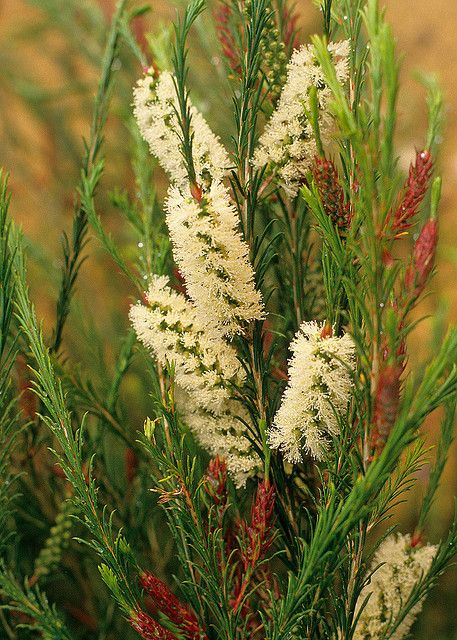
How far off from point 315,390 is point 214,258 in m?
0.07

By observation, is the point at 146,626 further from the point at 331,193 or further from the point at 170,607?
the point at 331,193

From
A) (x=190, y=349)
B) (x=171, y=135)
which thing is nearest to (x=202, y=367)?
(x=190, y=349)

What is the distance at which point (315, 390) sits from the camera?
1.00 ft

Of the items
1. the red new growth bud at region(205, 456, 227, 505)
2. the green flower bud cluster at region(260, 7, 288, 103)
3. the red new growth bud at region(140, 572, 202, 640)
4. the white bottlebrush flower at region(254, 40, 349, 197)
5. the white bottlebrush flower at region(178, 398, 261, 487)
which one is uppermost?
the green flower bud cluster at region(260, 7, 288, 103)

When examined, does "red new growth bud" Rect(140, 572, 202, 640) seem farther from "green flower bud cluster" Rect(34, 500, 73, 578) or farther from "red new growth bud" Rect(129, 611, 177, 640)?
"green flower bud cluster" Rect(34, 500, 73, 578)

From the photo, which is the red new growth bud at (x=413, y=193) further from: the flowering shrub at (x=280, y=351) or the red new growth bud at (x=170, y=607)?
the red new growth bud at (x=170, y=607)

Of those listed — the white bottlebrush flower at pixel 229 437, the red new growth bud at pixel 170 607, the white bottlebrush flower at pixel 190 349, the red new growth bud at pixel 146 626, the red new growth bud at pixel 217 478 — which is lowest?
the red new growth bud at pixel 146 626

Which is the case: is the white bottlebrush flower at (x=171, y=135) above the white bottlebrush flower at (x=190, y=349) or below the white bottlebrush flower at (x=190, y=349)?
above

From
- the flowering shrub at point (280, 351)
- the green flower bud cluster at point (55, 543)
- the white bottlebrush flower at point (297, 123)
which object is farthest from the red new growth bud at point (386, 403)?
the green flower bud cluster at point (55, 543)

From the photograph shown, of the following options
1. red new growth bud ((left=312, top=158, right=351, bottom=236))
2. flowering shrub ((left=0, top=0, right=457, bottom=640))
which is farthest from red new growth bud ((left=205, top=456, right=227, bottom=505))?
red new growth bud ((left=312, top=158, right=351, bottom=236))

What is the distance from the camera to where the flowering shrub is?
11.2 inches

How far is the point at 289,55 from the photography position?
0.43 m

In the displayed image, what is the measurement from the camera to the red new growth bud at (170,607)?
1.15ft

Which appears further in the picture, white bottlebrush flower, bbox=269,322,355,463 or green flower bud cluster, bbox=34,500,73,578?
green flower bud cluster, bbox=34,500,73,578
